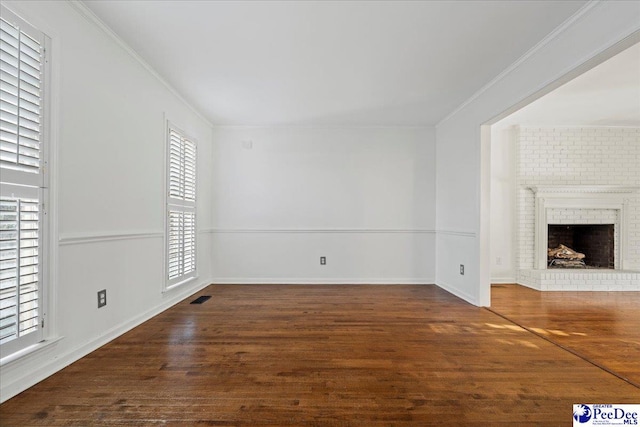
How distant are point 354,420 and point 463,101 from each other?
3870 millimetres

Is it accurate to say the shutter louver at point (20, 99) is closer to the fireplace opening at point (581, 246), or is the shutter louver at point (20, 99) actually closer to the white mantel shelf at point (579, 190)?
the white mantel shelf at point (579, 190)

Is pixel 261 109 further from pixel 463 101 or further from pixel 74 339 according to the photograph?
pixel 74 339

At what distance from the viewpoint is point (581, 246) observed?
217 inches

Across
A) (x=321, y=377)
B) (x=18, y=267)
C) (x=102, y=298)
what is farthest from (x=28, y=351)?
(x=321, y=377)

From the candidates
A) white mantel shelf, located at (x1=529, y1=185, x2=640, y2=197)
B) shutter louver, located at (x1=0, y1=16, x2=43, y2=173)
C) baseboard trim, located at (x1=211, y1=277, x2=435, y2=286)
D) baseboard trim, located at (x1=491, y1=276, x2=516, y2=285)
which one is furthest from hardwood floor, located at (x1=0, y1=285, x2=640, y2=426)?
white mantel shelf, located at (x1=529, y1=185, x2=640, y2=197)

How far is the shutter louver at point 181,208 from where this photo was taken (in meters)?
3.75

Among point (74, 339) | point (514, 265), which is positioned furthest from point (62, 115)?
point (514, 265)

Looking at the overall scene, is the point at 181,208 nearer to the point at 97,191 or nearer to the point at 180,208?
the point at 180,208

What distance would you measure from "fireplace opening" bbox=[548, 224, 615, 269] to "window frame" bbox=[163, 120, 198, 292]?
5.67 meters

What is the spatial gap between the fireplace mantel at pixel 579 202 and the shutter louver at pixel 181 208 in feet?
17.4

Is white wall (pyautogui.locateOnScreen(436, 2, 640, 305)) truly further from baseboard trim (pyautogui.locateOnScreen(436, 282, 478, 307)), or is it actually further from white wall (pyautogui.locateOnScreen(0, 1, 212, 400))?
white wall (pyautogui.locateOnScreen(0, 1, 212, 400))

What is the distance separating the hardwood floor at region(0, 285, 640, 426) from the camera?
1687mm

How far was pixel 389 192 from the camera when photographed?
5152 mm

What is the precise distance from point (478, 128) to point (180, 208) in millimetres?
3786
